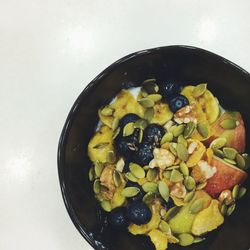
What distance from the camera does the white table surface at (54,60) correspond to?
826 millimetres

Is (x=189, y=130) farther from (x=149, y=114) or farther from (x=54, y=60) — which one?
(x=54, y=60)

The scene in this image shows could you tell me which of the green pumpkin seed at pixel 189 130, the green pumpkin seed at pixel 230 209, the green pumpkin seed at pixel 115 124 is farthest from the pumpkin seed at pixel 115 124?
the green pumpkin seed at pixel 230 209

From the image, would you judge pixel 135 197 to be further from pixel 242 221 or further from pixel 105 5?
pixel 105 5

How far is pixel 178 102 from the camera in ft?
2.57

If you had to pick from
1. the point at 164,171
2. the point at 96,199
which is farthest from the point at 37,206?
the point at 164,171

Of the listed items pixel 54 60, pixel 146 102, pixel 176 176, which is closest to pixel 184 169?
pixel 176 176

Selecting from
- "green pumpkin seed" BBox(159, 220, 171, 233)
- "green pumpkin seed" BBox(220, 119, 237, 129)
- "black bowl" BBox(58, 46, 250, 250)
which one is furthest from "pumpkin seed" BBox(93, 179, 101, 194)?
"green pumpkin seed" BBox(220, 119, 237, 129)

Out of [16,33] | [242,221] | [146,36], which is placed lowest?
[242,221]

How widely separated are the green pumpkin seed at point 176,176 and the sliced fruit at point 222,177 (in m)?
0.04

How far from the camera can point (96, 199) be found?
31.3 inches

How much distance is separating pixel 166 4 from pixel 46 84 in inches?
9.4

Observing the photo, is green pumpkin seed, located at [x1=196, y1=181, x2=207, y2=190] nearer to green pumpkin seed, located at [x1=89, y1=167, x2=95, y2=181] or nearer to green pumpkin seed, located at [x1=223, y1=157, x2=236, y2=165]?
green pumpkin seed, located at [x1=223, y1=157, x2=236, y2=165]

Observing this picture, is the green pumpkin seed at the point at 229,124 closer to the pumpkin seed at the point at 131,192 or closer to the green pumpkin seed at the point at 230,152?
the green pumpkin seed at the point at 230,152

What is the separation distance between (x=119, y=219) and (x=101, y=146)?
0.38ft
